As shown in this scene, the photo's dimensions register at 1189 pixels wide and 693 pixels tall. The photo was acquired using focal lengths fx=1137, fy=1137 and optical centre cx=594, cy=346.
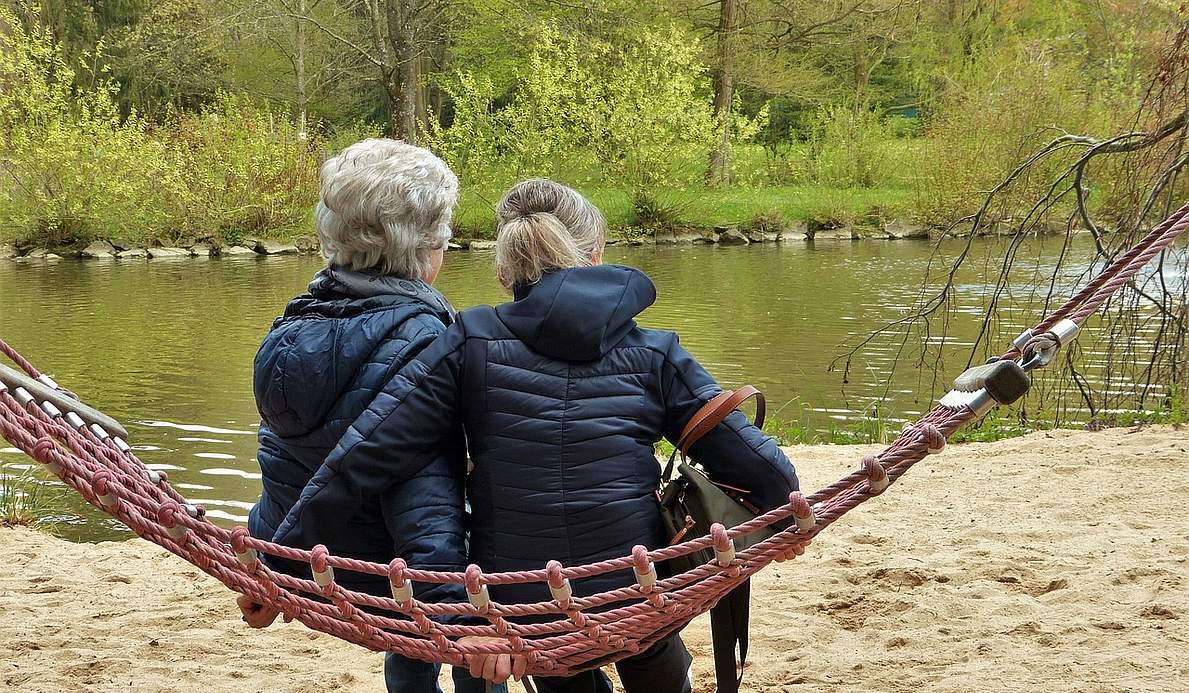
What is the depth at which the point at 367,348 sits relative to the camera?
204cm

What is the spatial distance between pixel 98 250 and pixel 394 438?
18717 mm

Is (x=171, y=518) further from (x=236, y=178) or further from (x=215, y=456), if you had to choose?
(x=236, y=178)

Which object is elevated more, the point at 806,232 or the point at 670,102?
the point at 670,102

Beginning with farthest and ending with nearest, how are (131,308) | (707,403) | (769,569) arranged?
(131,308), (769,569), (707,403)

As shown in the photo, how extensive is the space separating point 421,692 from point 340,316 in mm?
843

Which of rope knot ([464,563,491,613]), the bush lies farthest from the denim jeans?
the bush

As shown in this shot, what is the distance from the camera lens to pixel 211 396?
27.1 ft

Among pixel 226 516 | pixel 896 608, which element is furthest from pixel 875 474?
pixel 226 516

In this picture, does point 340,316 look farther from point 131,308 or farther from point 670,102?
point 670,102

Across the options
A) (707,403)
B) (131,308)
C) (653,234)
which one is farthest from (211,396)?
(653,234)

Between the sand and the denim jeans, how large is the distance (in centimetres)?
78

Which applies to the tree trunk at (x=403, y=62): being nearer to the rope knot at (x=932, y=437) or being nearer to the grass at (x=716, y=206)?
the grass at (x=716, y=206)

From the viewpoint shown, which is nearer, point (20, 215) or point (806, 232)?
point (20, 215)

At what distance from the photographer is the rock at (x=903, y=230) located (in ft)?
68.2
